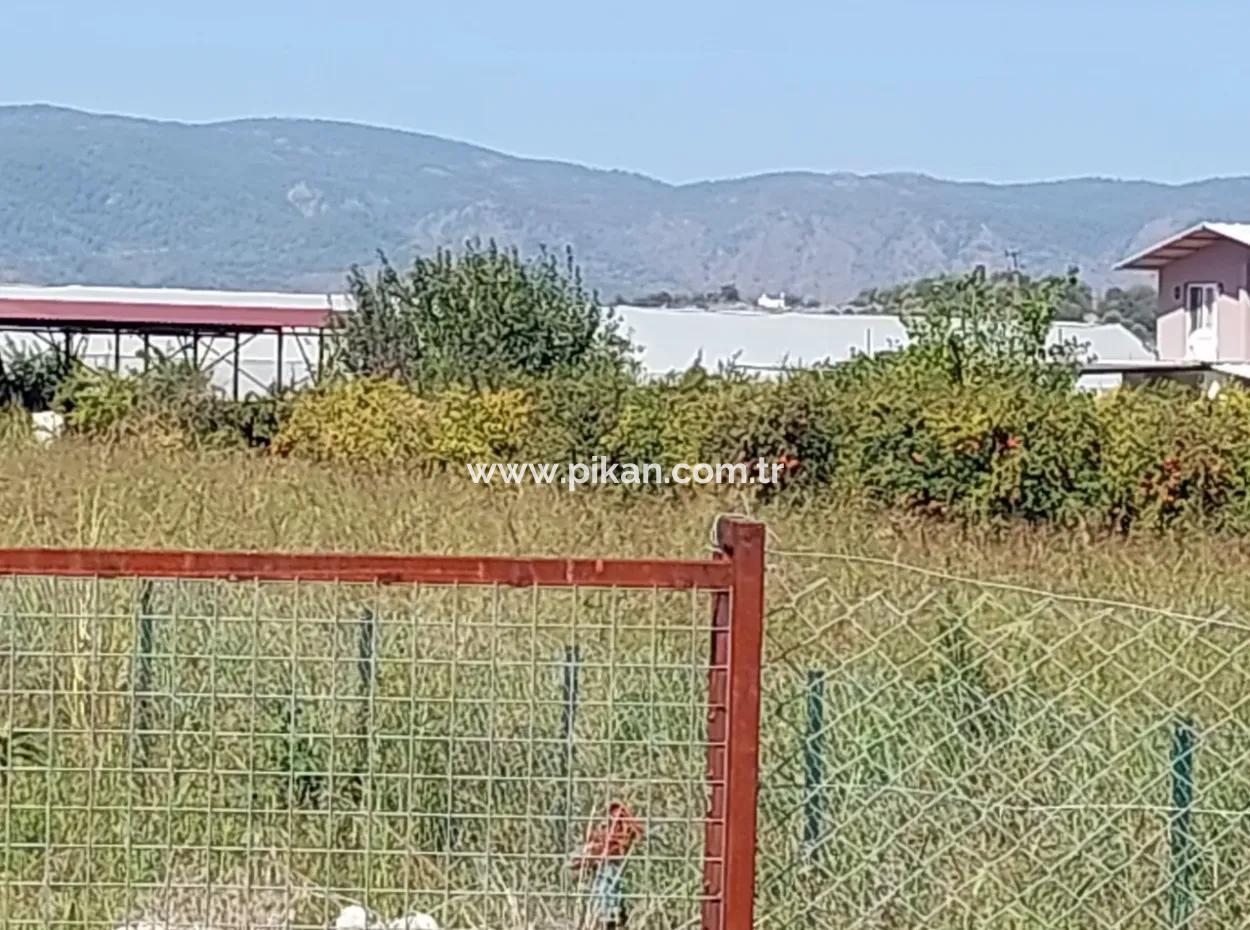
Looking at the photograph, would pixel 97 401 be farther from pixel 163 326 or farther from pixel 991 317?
pixel 991 317

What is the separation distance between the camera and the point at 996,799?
5652 millimetres

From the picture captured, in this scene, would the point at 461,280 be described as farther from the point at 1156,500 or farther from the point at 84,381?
the point at 1156,500

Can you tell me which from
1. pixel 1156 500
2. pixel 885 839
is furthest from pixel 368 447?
pixel 885 839

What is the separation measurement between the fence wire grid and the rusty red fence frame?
117 mm

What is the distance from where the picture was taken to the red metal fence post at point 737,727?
375 cm

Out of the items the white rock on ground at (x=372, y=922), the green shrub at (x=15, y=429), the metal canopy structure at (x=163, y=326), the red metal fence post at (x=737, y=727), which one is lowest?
the white rock on ground at (x=372, y=922)

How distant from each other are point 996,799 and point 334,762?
1.82m

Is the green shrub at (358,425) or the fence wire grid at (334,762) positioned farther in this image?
the green shrub at (358,425)

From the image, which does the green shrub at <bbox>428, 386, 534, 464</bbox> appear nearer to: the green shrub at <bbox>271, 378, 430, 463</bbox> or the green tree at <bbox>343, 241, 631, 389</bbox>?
the green shrub at <bbox>271, 378, 430, 463</bbox>

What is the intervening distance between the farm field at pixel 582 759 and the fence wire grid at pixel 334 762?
2 centimetres

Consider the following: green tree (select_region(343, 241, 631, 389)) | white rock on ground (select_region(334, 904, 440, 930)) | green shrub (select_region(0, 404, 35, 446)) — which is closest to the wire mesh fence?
Answer: white rock on ground (select_region(334, 904, 440, 930))

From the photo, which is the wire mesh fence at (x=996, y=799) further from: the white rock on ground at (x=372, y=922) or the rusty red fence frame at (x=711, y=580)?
the rusty red fence frame at (x=711, y=580)

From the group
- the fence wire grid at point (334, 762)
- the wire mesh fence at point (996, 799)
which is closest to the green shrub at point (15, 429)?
the fence wire grid at point (334, 762)

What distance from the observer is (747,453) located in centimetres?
1881
